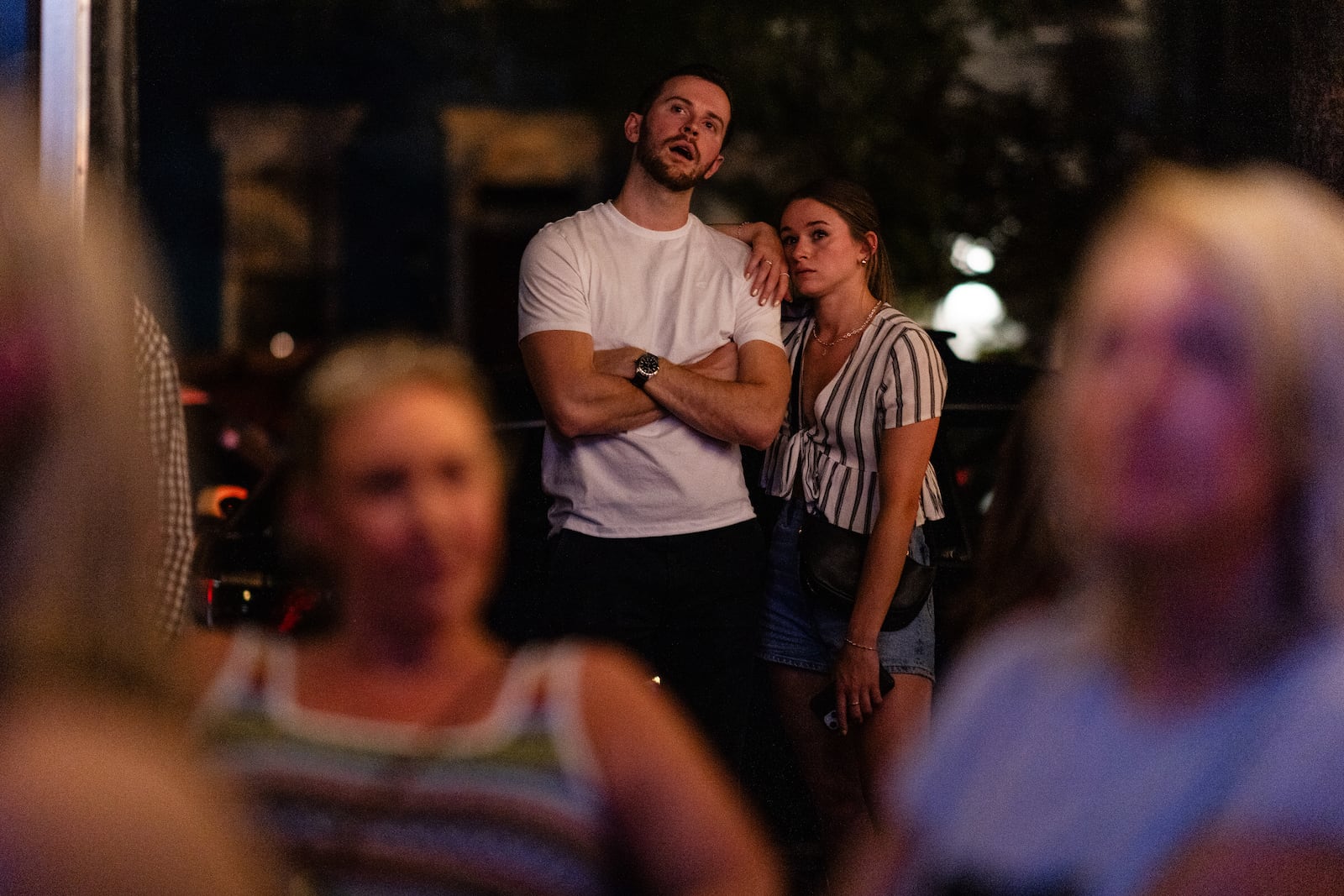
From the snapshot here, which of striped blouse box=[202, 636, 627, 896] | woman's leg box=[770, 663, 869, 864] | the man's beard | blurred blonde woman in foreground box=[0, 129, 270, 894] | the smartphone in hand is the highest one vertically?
the man's beard

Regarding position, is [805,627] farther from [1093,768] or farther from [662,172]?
[1093,768]

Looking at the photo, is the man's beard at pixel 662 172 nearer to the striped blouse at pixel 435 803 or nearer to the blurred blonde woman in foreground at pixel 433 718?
the blurred blonde woman in foreground at pixel 433 718

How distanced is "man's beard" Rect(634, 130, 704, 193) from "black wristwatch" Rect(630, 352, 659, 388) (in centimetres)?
46

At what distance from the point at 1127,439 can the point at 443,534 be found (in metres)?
0.74

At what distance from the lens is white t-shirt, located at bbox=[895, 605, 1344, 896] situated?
1.28 metres

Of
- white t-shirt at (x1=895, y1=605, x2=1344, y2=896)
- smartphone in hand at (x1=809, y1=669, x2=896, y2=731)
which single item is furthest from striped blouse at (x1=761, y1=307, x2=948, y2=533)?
white t-shirt at (x1=895, y1=605, x2=1344, y2=896)

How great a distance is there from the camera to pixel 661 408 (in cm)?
358

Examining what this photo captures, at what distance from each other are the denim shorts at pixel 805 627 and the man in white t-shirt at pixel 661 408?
2.3 inches

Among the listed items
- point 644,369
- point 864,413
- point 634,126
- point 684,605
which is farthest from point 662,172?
point 684,605

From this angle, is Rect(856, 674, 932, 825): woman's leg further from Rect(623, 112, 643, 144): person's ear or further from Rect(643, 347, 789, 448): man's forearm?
Rect(623, 112, 643, 144): person's ear

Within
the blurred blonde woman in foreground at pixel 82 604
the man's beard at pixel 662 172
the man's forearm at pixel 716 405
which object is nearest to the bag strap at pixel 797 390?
the man's forearm at pixel 716 405

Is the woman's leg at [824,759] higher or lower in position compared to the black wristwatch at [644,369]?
lower

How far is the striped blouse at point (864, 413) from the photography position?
3.50 metres

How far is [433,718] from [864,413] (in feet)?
6.81
